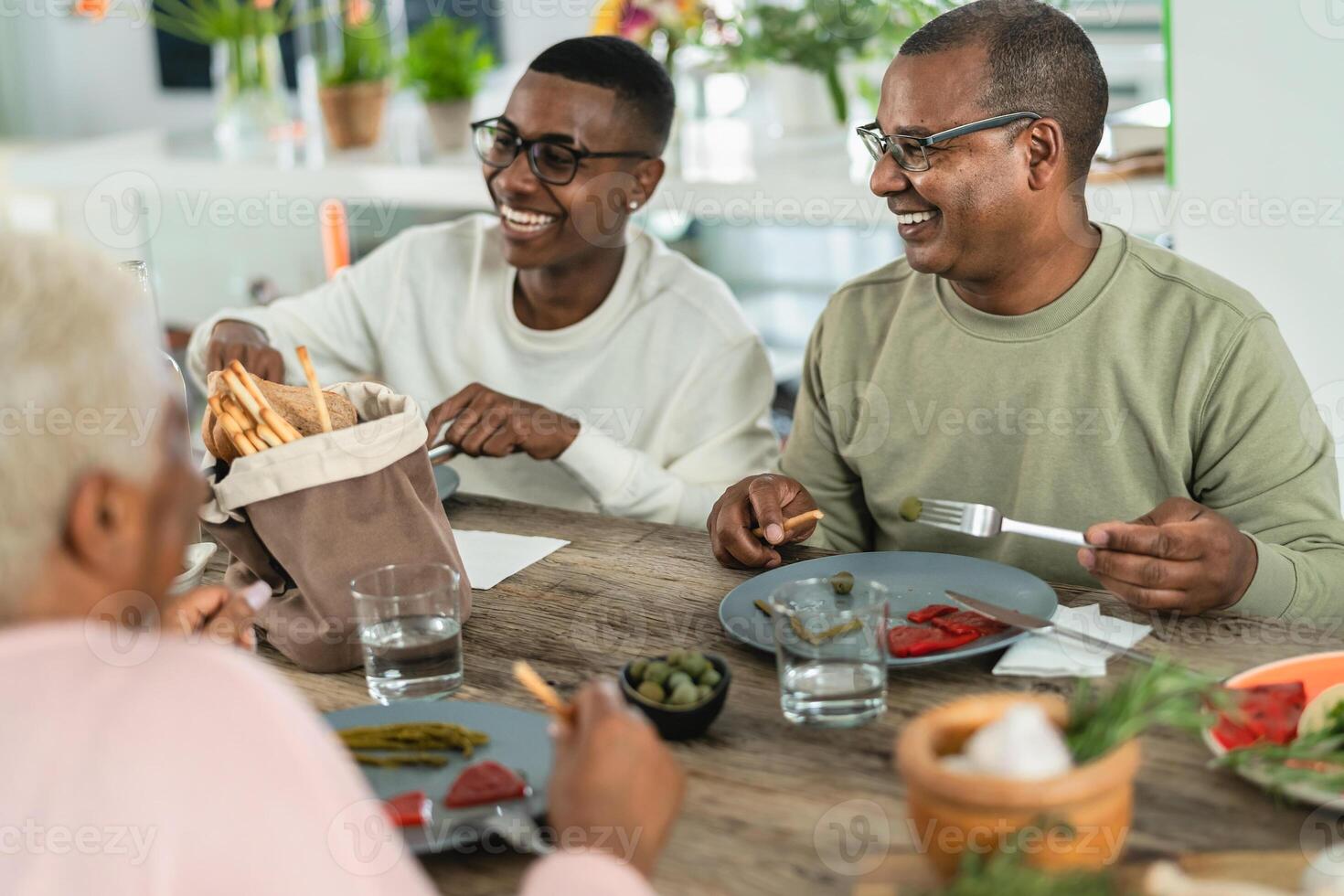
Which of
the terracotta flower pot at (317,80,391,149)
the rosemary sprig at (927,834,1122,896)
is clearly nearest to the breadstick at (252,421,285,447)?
the rosemary sprig at (927,834,1122,896)

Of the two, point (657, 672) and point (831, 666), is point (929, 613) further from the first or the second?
point (657, 672)

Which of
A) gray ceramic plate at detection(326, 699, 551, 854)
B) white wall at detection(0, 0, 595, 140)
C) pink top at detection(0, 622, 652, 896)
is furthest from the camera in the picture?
white wall at detection(0, 0, 595, 140)

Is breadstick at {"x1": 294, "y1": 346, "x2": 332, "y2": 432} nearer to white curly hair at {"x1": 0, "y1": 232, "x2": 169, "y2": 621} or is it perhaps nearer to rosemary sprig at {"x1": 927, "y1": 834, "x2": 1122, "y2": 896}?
white curly hair at {"x1": 0, "y1": 232, "x2": 169, "y2": 621}

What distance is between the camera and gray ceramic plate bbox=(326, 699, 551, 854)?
99 centimetres

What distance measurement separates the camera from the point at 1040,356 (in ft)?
5.60

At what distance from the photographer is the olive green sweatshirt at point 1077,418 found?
5.14 feet

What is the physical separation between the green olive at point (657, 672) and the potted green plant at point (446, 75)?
2890 mm

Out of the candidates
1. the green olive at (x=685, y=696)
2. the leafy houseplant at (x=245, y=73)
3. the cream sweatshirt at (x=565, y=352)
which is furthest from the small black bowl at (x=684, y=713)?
the leafy houseplant at (x=245, y=73)

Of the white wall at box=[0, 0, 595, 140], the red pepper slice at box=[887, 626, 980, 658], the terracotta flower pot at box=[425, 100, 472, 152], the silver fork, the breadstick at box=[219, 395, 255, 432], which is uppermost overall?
the white wall at box=[0, 0, 595, 140]

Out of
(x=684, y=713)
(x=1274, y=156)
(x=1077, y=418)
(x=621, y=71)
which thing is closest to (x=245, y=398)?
(x=684, y=713)

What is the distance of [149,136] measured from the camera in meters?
4.45

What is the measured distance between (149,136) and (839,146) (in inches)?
95.3

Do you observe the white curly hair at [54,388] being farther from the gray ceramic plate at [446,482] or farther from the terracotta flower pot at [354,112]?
the terracotta flower pot at [354,112]

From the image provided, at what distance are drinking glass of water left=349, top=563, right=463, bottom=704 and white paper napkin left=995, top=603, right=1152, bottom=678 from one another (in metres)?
0.50
